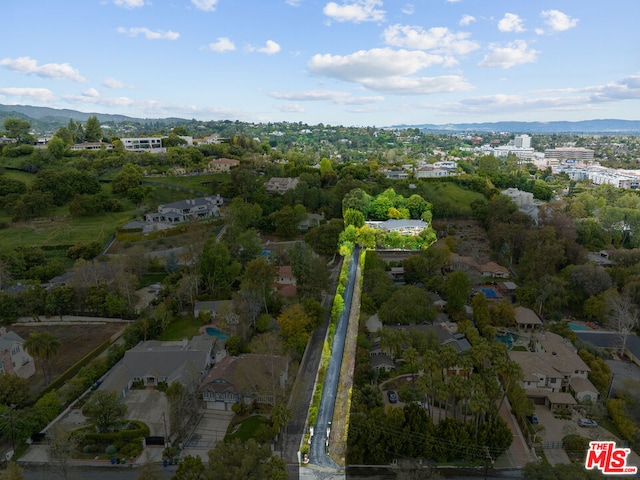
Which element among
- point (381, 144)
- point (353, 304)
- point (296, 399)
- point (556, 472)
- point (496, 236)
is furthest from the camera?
point (381, 144)

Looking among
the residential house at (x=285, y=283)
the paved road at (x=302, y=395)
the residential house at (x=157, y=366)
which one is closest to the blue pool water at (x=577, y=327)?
the paved road at (x=302, y=395)

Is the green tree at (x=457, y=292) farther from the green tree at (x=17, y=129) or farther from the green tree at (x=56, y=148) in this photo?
the green tree at (x=17, y=129)

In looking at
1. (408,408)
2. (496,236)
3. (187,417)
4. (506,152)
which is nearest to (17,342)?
(187,417)

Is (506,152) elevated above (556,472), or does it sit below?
above

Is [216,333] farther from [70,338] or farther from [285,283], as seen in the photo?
[285,283]

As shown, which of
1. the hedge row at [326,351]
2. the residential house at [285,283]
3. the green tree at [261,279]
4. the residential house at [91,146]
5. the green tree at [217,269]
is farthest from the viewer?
the residential house at [91,146]

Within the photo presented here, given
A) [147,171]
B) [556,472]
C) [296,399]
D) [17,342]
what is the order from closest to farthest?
[556,472] < [296,399] < [17,342] < [147,171]

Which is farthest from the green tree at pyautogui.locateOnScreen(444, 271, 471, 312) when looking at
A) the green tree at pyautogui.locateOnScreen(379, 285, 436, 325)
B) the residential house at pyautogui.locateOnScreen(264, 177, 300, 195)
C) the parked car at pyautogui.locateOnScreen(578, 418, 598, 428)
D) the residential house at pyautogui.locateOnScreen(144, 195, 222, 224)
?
the residential house at pyautogui.locateOnScreen(264, 177, 300, 195)

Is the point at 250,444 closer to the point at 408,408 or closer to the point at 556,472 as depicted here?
the point at 408,408
